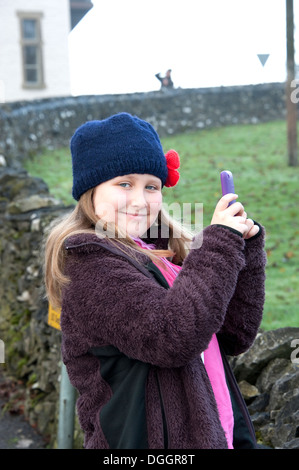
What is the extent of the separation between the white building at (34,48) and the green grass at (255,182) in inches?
225

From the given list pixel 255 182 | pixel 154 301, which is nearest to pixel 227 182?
pixel 154 301

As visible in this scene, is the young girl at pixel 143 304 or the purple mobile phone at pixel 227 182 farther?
the purple mobile phone at pixel 227 182

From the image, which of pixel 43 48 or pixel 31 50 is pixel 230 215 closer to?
pixel 43 48

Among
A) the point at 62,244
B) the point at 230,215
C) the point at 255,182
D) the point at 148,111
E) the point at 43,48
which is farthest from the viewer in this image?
the point at 43,48

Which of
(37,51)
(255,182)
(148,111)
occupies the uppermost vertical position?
(37,51)

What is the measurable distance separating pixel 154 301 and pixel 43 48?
20576mm

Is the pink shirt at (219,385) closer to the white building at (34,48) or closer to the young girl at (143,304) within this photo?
the young girl at (143,304)

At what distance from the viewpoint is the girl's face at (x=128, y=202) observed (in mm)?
1923

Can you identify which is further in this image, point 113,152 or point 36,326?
point 36,326

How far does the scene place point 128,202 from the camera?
1.92 meters

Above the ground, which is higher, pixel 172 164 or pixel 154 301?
pixel 172 164

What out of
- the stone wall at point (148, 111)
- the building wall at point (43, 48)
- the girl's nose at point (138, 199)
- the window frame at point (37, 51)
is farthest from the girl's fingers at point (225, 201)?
the window frame at point (37, 51)

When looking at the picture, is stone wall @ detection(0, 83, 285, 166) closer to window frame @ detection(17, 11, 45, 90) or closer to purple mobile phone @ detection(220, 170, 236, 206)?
window frame @ detection(17, 11, 45, 90)

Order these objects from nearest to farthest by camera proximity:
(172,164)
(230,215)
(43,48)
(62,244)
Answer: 1. (230,215)
2. (62,244)
3. (172,164)
4. (43,48)
